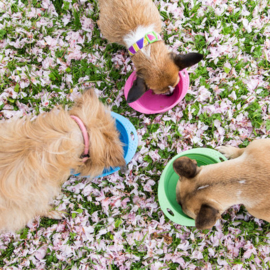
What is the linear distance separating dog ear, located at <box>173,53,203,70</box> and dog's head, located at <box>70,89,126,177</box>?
47.5 inches

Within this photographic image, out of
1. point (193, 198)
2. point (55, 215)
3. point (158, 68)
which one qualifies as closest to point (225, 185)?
point (193, 198)

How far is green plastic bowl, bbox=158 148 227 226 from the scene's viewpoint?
294cm

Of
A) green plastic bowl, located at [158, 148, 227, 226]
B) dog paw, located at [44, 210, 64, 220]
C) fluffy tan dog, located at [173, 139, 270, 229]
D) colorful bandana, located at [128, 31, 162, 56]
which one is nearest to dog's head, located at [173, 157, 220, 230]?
fluffy tan dog, located at [173, 139, 270, 229]

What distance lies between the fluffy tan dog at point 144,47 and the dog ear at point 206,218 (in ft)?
4.99

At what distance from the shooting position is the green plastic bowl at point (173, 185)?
294cm

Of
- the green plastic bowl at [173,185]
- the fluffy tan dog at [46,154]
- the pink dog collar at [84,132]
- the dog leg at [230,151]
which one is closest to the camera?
the fluffy tan dog at [46,154]

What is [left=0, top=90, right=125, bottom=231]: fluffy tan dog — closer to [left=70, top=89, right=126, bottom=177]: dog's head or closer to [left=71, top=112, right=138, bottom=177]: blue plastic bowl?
[left=70, top=89, right=126, bottom=177]: dog's head

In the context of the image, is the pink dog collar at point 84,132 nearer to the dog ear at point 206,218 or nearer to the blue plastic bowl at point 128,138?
the blue plastic bowl at point 128,138

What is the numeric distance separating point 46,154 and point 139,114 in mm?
1944

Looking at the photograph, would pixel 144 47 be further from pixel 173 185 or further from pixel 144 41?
pixel 173 185

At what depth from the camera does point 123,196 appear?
3.53 metres

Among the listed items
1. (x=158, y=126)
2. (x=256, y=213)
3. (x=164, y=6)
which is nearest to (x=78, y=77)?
(x=158, y=126)

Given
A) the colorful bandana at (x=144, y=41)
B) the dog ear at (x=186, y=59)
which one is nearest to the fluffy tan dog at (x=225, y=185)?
the dog ear at (x=186, y=59)

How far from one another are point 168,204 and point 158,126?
125 cm
